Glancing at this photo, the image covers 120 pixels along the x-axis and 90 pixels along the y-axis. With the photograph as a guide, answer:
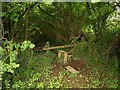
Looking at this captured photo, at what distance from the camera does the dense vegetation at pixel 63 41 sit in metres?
2.81

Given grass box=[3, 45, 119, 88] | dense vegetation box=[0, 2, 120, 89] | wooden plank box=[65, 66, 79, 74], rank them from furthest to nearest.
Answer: wooden plank box=[65, 66, 79, 74] → grass box=[3, 45, 119, 88] → dense vegetation box=[0, 2, 120, 89]

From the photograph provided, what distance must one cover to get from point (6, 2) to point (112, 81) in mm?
1595

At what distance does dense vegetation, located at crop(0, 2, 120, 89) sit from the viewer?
281 centimetres

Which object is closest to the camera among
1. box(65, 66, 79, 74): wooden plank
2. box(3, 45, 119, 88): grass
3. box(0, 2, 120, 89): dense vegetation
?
box(0, 2, 120, 89): dense vegetation

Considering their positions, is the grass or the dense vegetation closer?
the dense vegetation

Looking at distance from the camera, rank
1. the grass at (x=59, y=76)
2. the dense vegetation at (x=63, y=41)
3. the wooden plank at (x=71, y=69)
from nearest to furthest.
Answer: the dense vegetation at (x=63, y=41), the grass at (x=59, y=76), the wooden plank at (x=71, y=69)

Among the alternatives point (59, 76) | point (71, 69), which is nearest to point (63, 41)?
point (71, 69)

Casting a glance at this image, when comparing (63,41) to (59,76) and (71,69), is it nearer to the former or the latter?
(71,69)

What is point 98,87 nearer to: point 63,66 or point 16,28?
point 63,66

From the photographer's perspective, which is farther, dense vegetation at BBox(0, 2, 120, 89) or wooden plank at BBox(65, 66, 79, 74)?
wooden plank at BBox(65, 66, 79, 74)

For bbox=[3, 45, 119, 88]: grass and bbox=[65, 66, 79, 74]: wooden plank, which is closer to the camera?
bbox=[3, 45, 119, 88]: grass

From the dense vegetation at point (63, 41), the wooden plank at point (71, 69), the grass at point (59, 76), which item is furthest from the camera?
the wooden plank at point (71, 69)

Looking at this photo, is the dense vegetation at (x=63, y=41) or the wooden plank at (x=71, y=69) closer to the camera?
the dense vegetation at (x=63, y=41)

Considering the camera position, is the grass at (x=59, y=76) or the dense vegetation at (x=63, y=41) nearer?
the dense vegetation at (x=63, y=41)
